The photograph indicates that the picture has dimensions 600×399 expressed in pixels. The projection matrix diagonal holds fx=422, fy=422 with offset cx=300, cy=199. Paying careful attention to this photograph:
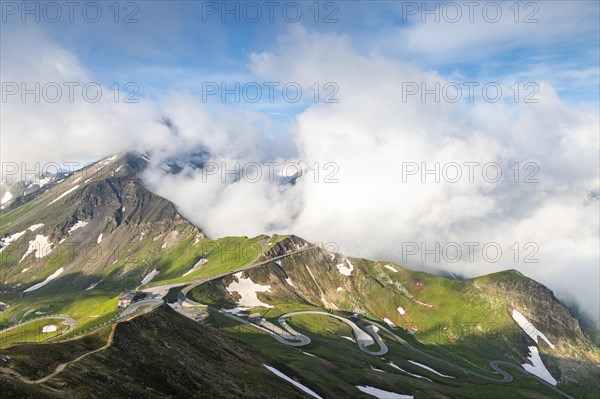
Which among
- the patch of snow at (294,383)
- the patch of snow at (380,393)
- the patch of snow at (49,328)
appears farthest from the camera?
the patch of snow at (49,328)

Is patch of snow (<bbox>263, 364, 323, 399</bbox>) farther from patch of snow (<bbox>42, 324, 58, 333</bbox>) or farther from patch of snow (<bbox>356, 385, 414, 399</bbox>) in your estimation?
patch of snow (<bbox>42, 324, 58, 333</bbox>)

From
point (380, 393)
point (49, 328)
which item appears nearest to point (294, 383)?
point (380, 393)

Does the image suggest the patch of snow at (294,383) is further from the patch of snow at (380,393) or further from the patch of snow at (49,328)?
the patch of snow at (49,328)

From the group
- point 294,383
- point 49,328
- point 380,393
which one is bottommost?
point 380,393

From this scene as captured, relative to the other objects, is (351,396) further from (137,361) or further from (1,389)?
(1,389)

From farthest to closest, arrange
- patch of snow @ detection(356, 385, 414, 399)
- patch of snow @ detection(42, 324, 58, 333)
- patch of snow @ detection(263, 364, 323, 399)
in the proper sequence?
patch of snow @ detection(42, 324, 58, 333) → patch of snow @ detection(356, 385, 414, 399) → patch of snow @ detection(263, 364, 323, 399)

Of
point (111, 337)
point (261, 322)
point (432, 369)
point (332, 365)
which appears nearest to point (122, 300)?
point (261, 322)

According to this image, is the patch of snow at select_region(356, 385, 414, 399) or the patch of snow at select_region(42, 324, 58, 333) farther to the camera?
the patch of snow at select_region(42, 324, 58, 333)

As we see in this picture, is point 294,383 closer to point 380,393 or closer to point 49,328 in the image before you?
point 380,393

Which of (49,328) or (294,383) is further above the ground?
(49,328)

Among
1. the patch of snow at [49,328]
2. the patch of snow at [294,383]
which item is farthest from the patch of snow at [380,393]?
the patch of snow at [49,328]

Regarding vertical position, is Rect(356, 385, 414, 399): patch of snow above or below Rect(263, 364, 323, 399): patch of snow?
below

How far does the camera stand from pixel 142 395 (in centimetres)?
5969

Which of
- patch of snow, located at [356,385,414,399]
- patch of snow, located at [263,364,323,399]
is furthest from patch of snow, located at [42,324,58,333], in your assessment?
patch of snow, located at [356,385,414,399]
